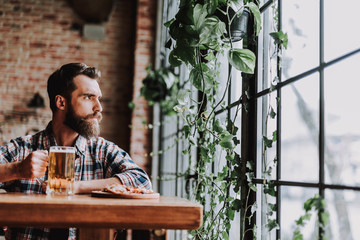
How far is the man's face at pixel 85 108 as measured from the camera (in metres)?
1.97

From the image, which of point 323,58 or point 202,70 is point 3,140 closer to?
point 202,70

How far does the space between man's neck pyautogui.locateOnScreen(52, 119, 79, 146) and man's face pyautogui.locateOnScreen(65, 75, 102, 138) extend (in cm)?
6

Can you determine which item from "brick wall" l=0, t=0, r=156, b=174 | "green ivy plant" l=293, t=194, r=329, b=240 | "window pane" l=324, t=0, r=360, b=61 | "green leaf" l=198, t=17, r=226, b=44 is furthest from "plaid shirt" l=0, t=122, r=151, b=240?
"brick wall" l=0, t=0, r=156, b=174

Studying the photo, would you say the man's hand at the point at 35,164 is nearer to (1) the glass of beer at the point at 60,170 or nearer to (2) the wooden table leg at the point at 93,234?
(1) the glass of beer at the point at 60,170

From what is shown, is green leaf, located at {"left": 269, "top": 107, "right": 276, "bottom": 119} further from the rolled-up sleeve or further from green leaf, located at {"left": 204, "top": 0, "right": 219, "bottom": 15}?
the rolled-up sleeve

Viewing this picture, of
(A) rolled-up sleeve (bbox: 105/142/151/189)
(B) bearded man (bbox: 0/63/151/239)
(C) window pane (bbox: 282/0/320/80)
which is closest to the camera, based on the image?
(C) window pane (bbox: 282/0/320/80)

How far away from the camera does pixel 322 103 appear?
1.17 metres

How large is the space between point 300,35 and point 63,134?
1195 millimetres

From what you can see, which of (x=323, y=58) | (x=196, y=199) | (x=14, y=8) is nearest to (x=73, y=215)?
(x=323, y=58)

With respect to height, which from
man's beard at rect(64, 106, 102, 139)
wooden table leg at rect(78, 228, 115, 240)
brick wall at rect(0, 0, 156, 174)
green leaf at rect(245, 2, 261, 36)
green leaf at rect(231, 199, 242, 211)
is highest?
brick wall at rect(0, 0, 156, 174)

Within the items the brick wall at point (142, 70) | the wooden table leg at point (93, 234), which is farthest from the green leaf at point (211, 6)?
the brick wall at point (142, 70)

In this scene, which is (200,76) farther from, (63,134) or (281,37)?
(63,134)

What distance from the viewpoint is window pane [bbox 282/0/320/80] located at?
127 cm

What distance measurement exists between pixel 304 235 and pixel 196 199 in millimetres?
1077
